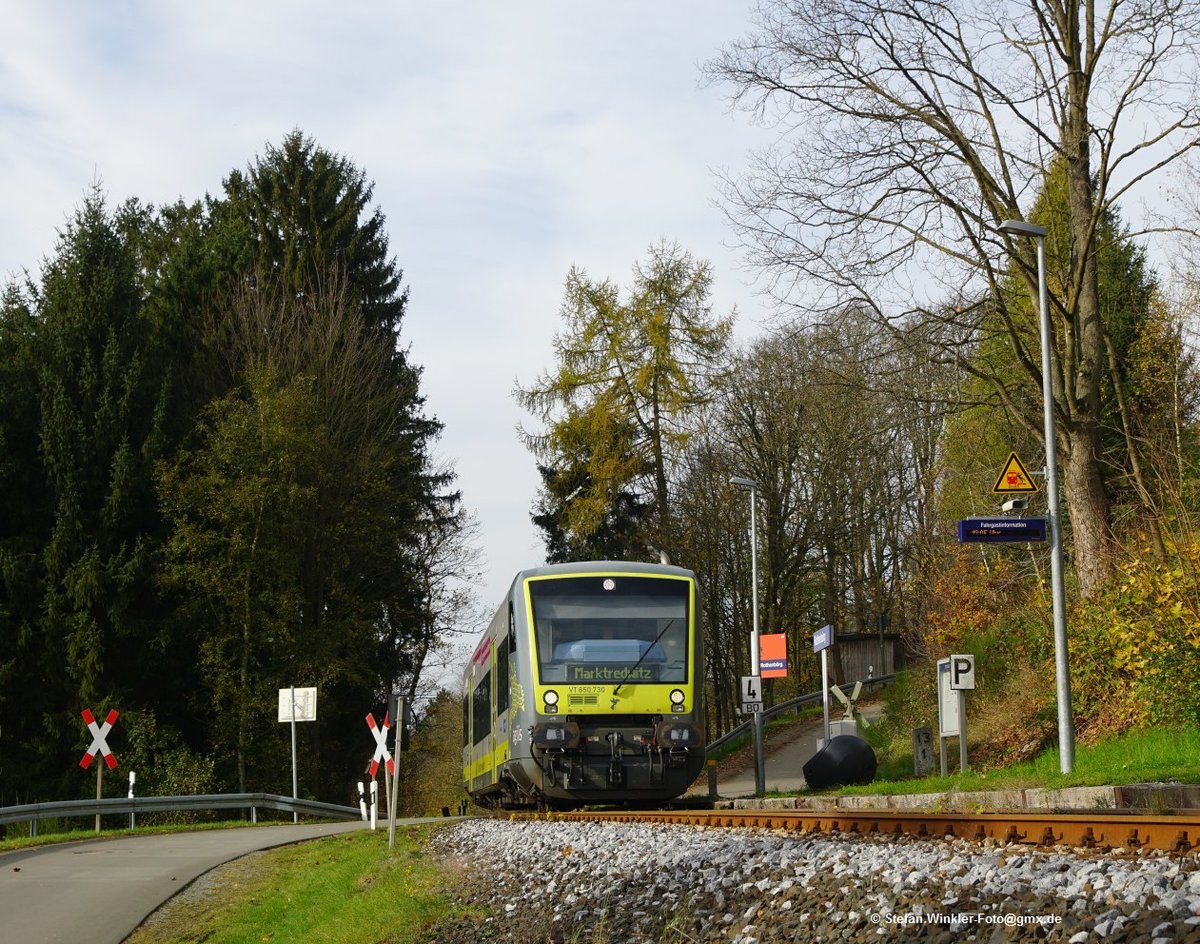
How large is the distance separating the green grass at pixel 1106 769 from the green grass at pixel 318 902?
640 centimetres

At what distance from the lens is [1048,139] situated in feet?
73.4

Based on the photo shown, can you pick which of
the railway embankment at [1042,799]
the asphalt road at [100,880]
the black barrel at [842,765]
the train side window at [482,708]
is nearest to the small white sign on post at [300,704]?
the train side window at [482,708]

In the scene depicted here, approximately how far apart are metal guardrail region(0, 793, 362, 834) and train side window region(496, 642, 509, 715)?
713 cm

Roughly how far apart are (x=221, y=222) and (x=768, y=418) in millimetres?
18459

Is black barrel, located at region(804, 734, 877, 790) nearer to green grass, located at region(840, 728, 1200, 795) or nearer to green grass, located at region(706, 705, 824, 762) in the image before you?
green grass, located at region(840, 728, 1200, 795)

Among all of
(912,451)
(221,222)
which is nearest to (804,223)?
(912,451)

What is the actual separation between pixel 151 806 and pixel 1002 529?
53.8ft

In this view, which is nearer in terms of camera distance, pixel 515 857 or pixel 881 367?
pixel 515 857

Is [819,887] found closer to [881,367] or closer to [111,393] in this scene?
[881,367]

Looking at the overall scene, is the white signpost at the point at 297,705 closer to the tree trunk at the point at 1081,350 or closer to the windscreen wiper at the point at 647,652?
the windscreen wiper at the point at 647,652

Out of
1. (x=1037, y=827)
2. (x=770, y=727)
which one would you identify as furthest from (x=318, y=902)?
(x=770, y=727)

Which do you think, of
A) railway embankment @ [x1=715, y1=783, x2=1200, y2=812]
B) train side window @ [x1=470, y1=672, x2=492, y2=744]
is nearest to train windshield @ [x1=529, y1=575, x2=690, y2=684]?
railway embankment @ [x1=715, y1=783, x2=1200, y2=812]

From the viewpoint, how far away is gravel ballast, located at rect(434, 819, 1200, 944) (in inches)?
213

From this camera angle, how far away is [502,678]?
2014cm
